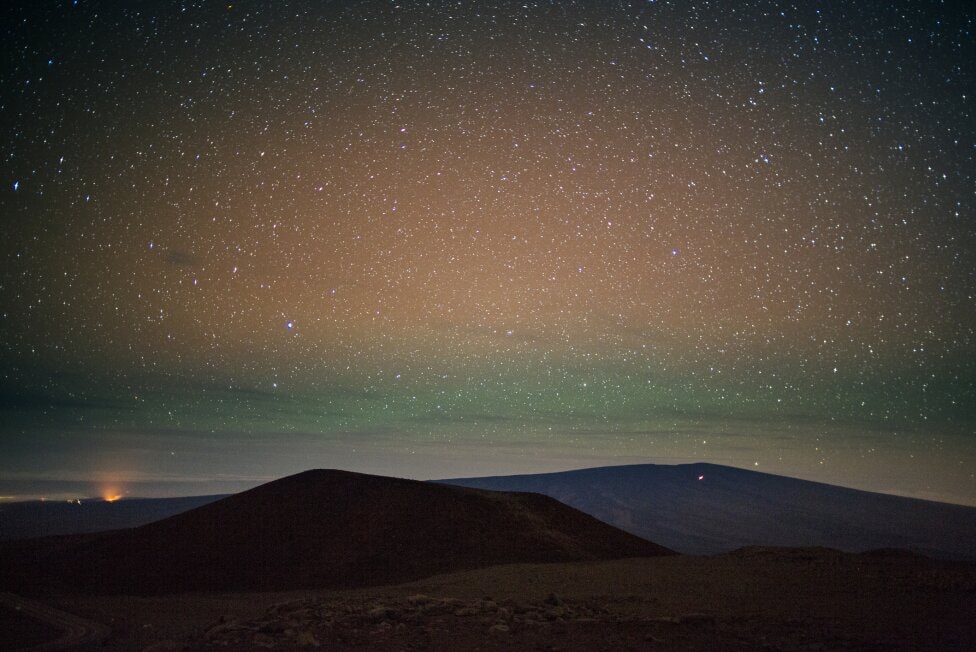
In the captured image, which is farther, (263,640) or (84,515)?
(84,515)

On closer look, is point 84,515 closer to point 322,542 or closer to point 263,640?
point 322,542

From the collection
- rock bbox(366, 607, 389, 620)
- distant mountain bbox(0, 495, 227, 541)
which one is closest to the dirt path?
rock bbox(366, 607, 389, 620)

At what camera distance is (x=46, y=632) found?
17.7 m

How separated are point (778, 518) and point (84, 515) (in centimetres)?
17377

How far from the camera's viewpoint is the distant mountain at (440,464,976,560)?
138 metres

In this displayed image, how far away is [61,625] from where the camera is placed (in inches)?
749

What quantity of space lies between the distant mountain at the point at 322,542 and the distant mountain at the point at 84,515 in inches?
3741

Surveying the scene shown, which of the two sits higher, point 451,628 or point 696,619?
point 696,619

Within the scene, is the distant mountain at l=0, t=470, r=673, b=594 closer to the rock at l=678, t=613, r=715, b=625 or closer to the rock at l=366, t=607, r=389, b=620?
the rock at l=366, t=607, r=389, b=620

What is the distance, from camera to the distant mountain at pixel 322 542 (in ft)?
109

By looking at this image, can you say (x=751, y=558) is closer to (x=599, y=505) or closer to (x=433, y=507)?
(x=433, y=507)

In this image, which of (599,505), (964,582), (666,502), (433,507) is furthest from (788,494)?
(964,582)

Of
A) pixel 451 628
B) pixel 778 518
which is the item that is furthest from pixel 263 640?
pixel 778 518

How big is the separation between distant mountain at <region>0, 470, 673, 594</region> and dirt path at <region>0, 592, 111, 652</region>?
7.00 m
